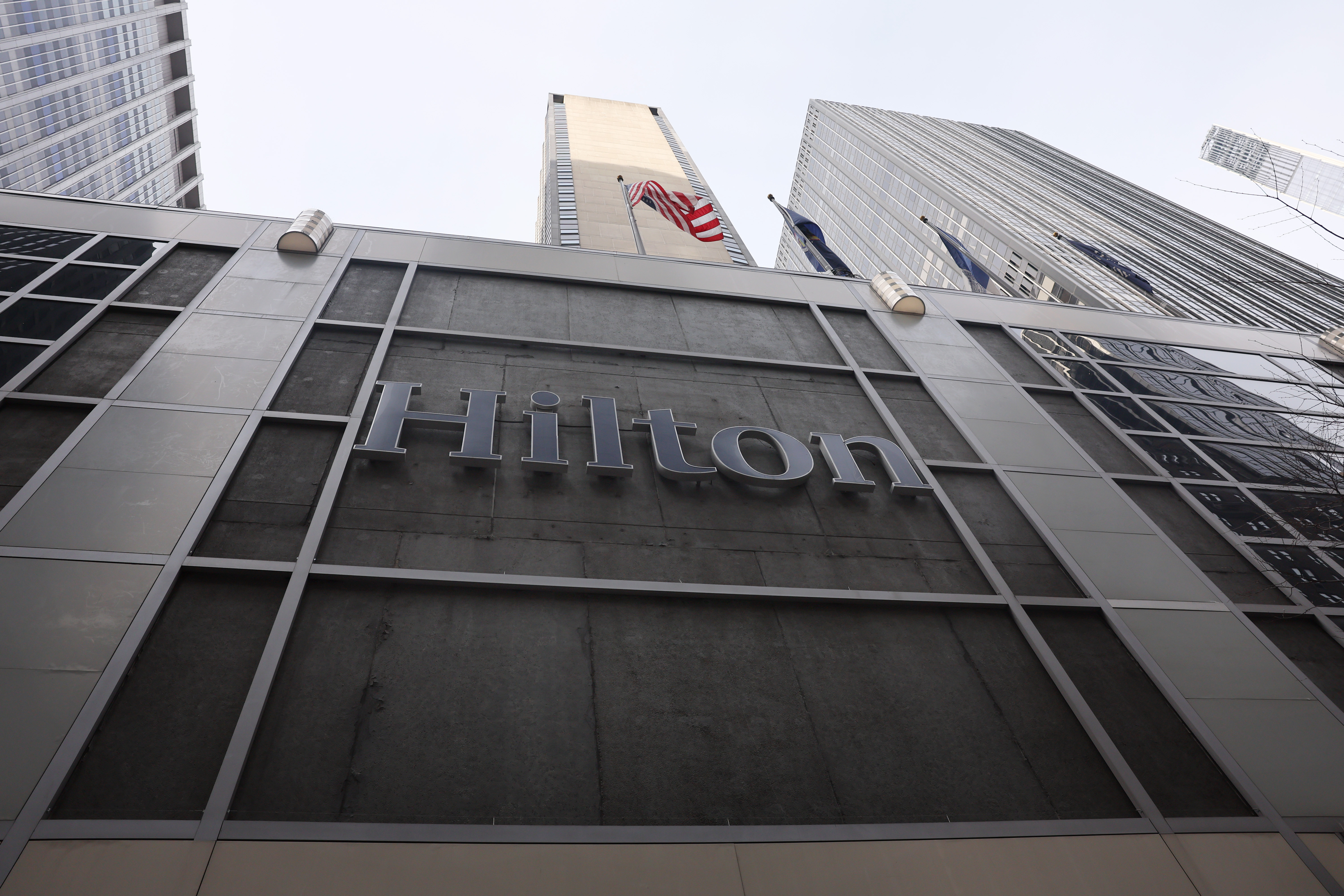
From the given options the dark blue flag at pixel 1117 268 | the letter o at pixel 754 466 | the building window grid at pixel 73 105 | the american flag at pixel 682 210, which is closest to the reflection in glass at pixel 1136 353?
the letter o at pixel 754 466

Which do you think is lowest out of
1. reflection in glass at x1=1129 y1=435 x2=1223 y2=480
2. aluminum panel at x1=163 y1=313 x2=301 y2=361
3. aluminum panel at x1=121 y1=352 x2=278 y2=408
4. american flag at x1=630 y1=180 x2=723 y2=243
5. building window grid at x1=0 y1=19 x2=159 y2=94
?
building window grid at x1=0 y1=19 x2=159 y2=94

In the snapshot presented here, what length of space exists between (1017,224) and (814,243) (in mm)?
81481

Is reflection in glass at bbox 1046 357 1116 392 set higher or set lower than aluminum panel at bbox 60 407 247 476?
higher

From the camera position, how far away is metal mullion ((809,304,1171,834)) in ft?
29.7

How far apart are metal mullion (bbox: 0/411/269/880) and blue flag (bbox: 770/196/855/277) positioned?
2188cm

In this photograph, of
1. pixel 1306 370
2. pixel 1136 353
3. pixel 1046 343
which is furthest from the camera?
pixel 1306 370

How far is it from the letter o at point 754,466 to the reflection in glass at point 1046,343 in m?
9.83

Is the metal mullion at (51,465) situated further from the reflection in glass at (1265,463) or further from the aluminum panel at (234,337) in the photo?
the reflection in glass at (1265,463)

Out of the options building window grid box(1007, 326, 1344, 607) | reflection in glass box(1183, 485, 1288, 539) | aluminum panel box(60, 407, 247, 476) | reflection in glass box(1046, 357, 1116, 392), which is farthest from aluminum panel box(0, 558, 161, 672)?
reflection in glass box(1046, 357, 1116, 392)

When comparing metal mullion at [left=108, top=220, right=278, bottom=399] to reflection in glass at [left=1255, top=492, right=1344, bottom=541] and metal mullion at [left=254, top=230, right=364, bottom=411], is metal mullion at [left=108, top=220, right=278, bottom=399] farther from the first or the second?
reflection in glass at [left=1255, top=492, right=1344, bottom=541]

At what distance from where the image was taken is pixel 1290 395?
65.9 feet

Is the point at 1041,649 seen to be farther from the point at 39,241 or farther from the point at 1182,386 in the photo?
the point at 39,241

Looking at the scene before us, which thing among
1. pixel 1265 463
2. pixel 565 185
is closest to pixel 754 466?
pixel 1265 463

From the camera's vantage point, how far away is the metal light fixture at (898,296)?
1978cm
